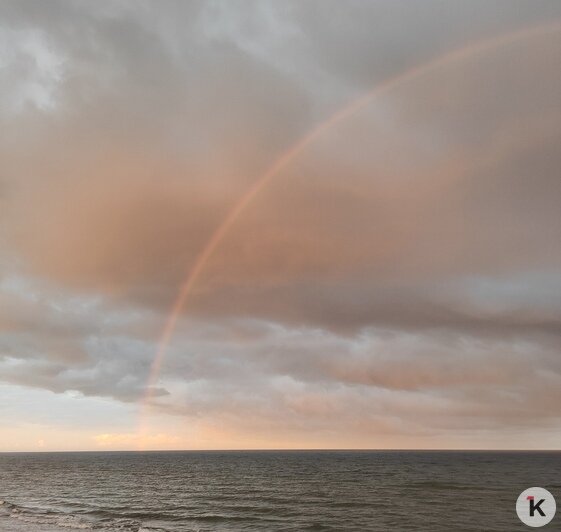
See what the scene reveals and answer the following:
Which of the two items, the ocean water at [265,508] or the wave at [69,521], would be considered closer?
the wave at [69,521]

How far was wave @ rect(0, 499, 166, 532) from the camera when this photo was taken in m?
44.4

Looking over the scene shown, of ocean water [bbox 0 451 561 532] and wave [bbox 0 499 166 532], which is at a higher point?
wave [bbox 0 499 166 532]

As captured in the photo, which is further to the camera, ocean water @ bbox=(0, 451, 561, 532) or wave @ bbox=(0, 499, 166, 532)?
ocean water @ bbox=(0, 451, 561, 532)

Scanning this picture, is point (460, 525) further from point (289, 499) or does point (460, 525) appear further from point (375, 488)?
point (375, 488)

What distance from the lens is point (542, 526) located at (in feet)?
157

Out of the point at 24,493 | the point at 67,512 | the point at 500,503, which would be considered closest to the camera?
the point at 67,512

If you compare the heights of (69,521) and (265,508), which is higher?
(69,521)

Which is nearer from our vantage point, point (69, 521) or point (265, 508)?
point (69, 521)

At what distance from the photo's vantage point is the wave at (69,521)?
146ft

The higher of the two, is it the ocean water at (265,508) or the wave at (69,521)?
the wave at (69,521)

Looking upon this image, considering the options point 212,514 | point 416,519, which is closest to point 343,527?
point 416,519

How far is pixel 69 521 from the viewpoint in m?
48.3

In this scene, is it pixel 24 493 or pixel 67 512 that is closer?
pixel 67 512

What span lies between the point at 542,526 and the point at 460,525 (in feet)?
24.0
